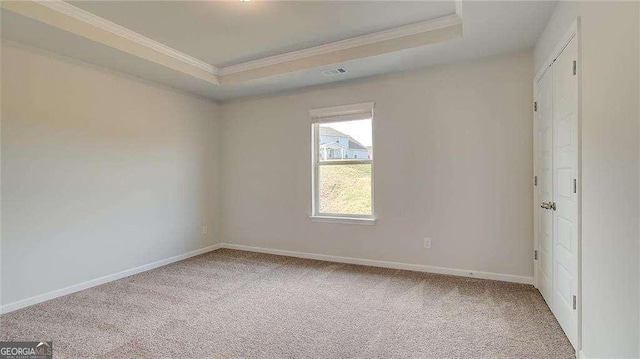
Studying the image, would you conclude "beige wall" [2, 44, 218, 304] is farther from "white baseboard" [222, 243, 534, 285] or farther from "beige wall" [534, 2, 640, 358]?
"beige wall" [534, 2, 640, 358]

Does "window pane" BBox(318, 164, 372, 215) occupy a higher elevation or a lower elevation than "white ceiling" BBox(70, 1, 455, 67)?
lower

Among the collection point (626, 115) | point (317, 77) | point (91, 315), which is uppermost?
point (317, 77)

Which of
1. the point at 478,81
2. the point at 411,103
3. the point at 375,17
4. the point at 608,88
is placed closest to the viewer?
the point at 608,88

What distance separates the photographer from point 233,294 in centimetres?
312

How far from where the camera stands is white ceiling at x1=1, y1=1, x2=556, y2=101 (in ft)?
8.59

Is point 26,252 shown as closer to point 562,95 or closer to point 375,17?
point 375,17

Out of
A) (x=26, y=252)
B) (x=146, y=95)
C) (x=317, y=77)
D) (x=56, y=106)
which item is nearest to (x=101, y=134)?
(x=56, y=106)

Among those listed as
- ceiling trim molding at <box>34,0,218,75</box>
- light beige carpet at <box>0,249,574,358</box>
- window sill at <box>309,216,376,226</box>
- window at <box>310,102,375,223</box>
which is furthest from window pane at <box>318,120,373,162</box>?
ceiling trim molding at <box>34,0,218,75</box>

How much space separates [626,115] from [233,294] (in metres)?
3.16

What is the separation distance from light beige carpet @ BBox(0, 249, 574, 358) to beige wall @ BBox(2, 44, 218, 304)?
39cm

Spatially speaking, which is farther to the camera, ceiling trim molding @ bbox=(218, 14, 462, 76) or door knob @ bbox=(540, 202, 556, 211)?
ceiling trim molding @ bbox=(218, 14, 462, 76)

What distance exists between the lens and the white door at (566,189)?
204cm

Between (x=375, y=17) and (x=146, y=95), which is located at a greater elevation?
(x=375, y=17)

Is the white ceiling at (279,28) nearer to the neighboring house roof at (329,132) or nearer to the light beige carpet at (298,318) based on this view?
the neighboring house roof at (329,132)
